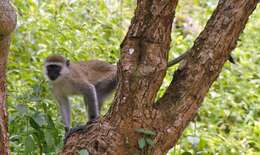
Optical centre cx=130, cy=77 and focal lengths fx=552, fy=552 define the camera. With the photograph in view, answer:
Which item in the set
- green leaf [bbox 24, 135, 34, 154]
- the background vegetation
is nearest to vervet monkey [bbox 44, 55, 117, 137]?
the background vegetation

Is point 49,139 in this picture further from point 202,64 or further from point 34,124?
point 202,64

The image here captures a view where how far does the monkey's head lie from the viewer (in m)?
5.49

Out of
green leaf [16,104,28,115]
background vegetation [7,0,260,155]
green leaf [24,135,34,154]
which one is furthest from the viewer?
background vegetation [7,0,260,155]

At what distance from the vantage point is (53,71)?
557cm

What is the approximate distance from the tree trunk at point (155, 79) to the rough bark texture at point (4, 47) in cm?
50

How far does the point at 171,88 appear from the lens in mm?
4105

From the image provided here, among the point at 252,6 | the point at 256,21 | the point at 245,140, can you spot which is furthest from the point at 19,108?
the point at 256,21

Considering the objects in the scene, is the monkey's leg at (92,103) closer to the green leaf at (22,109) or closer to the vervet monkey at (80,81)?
the vervet monkey at (80,81)

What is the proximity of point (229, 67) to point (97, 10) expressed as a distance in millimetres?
2270

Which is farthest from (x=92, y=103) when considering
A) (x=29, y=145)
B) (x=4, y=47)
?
(x=4, y=47)

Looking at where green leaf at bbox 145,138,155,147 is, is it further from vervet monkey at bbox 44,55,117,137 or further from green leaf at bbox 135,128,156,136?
vervet monkey at bbox 44,55,117,137

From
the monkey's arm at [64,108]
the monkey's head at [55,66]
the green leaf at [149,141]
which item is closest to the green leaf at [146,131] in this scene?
the green leaf at [149,141]

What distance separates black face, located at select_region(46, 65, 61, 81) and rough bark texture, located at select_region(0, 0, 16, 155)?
5.33 ft

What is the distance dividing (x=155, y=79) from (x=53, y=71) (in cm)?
190
